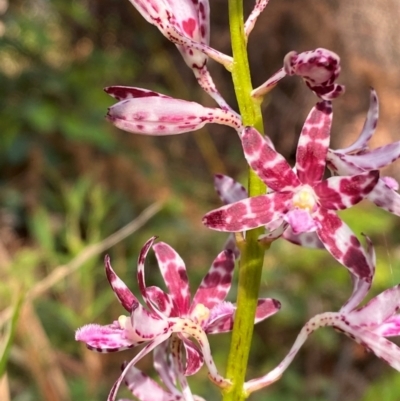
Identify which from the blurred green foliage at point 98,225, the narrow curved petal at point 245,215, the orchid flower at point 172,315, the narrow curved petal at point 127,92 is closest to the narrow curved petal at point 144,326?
the orchid flower at point 172,315

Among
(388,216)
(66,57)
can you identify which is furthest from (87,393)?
(66,57)

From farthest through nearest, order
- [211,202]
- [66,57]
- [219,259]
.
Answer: [66,57]
[211,202]
[219,259]

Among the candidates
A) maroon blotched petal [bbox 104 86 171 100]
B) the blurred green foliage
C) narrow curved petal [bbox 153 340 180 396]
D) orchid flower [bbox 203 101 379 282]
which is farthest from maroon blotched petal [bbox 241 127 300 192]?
the blurred green foliage

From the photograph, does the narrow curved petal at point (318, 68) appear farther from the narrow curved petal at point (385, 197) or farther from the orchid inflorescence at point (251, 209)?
the narrow curved petal at point (385, 197)

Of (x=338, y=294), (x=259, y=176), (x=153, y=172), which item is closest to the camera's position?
(x=259, y=176)

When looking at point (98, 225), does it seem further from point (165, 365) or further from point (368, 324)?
point (368, 324)

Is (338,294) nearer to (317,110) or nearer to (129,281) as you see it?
(129,281)

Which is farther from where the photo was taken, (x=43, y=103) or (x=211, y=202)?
(x=211, y=202)
